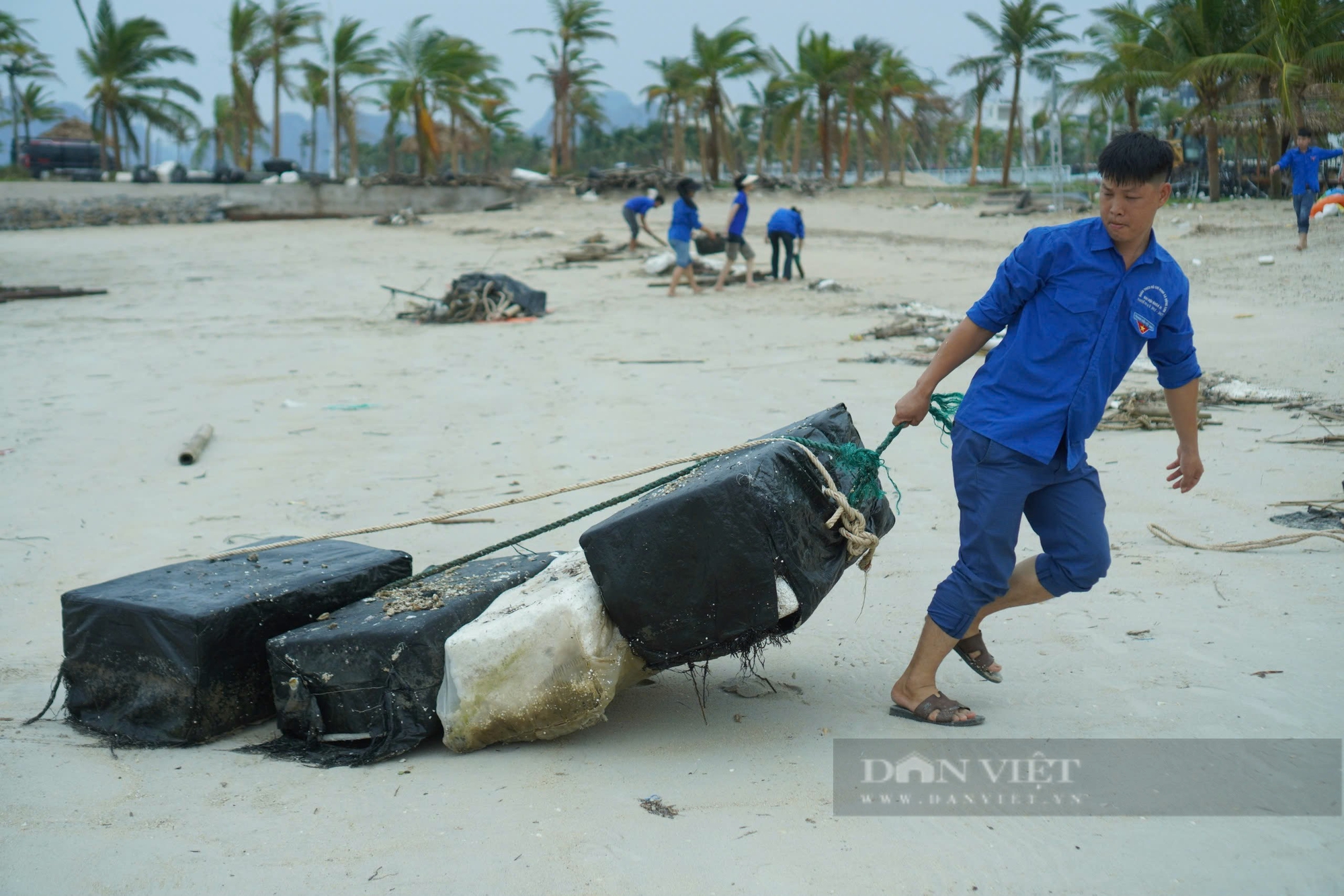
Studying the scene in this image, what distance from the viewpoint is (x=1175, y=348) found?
→ 293 centimetres

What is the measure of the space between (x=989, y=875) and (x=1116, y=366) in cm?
138

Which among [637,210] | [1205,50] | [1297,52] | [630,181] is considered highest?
[1205,50]

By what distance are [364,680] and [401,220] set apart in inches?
1000

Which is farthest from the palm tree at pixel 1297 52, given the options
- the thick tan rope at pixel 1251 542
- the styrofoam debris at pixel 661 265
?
the thick tan rope at pixel 1251 542

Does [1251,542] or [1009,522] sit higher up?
[1009,522]

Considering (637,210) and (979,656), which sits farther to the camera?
(637,210)

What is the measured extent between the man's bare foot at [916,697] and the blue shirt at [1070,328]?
78 centimetres

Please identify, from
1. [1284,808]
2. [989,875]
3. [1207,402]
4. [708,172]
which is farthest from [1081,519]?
[708,172]

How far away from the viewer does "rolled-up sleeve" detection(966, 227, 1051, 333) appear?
2848 millimetres

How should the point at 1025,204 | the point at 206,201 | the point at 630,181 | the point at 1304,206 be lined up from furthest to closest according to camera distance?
the point at 206,201
the point at 630,181
the point at 1025,204
the point at 1304,206

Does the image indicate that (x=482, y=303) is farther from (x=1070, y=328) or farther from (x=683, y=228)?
(x=1070, y=328)

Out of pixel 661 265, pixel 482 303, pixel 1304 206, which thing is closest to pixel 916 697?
pixel 482 303

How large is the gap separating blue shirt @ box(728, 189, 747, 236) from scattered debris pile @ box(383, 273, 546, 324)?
8.82 feet

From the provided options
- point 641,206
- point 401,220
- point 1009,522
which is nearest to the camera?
point 1009,522
